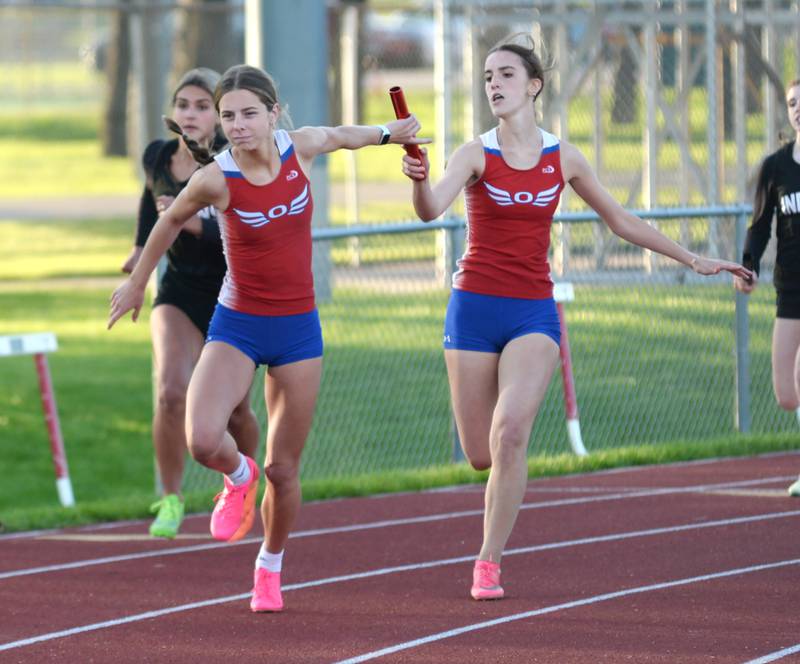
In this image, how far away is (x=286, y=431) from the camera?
6809mm

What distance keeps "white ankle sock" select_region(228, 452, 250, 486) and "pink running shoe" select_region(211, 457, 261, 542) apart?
0.06 ft

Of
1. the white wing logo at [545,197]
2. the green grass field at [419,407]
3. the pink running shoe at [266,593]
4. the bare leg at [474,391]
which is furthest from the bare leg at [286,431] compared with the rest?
the green grass field at [419,407]

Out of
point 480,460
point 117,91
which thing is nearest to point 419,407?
point 480,460

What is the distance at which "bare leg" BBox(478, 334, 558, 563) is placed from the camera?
22.9ft

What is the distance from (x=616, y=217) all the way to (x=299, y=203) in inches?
56.8

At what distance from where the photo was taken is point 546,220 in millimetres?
7172

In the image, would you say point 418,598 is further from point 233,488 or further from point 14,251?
point 14,251

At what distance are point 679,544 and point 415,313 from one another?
391 cm

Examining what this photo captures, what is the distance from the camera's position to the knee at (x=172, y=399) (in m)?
8.48

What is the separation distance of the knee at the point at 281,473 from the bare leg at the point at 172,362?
169 centimetres

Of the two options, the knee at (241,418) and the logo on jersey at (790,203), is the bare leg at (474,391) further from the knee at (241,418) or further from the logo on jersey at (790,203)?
the logo on jersey at (790,203)

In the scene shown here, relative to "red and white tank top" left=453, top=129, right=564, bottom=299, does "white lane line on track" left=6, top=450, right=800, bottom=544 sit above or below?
below

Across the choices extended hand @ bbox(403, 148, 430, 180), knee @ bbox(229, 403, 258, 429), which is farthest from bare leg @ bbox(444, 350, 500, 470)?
knee @ bbox(229, 403, 258, 429)

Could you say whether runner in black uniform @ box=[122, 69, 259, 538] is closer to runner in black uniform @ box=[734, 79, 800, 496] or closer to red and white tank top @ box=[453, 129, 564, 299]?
red and white tank top @ box=[453, 129, 564, 299]
